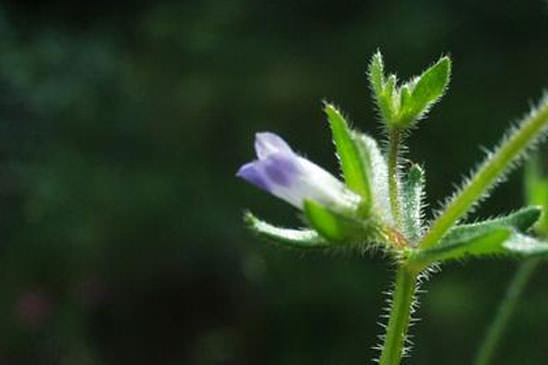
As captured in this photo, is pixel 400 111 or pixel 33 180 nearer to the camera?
pixel 400 111

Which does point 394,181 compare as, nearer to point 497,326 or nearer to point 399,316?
point 399,316

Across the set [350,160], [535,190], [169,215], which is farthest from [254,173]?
[169,215]

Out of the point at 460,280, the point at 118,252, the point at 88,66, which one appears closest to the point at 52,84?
the point at 88,66

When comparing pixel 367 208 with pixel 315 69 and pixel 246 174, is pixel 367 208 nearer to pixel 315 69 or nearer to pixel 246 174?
pixel 246 174

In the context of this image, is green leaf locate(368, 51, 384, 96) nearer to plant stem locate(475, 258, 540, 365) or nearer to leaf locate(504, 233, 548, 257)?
leaf locate(504, 233, 548, 257)

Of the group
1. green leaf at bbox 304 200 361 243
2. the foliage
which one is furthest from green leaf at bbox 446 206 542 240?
green leaf at bbox 304 200 361 243

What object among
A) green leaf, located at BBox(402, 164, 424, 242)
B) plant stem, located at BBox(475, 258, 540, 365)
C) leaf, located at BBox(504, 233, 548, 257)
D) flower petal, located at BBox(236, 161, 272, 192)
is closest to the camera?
leaf, located at BBox(504, 233, 548, 257)

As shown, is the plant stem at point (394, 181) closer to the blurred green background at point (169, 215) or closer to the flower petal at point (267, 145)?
the flower petal at point (267, 145)
